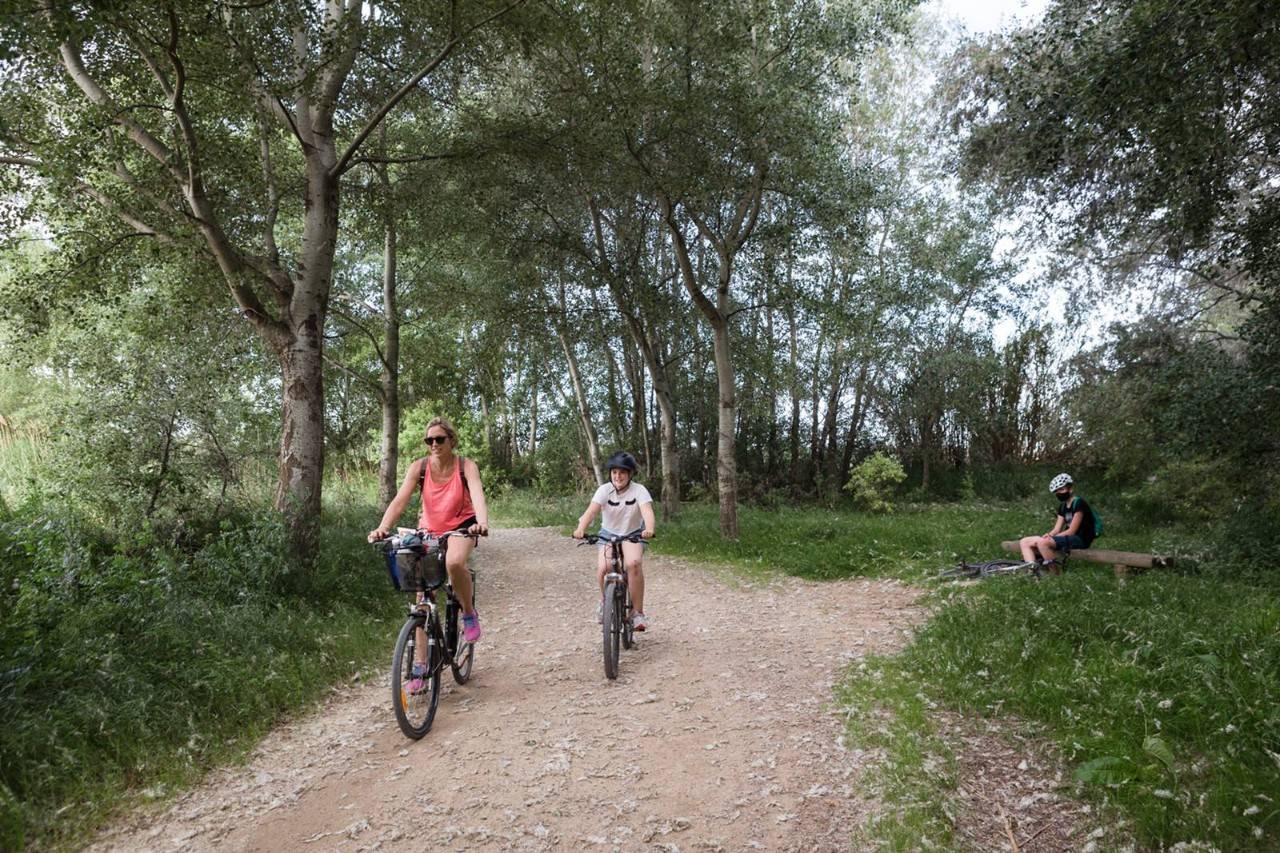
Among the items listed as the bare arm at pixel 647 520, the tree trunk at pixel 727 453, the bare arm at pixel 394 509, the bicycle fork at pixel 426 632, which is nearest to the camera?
the bicycle fork at pixel 426 632

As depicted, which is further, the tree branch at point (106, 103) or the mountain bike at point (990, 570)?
the mountain bike at point (990, 570)

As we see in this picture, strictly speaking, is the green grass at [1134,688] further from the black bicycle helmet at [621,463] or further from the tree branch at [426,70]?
the tree branch at [426,70]

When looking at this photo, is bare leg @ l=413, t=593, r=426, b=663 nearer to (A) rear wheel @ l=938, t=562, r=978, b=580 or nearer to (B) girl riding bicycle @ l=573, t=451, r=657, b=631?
(B) girl riding bicycle @ l=573, t=451, r=657, b=631

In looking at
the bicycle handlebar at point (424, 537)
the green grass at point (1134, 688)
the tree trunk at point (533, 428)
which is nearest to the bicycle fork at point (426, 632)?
the bicycle handlebar at point (424, 537)

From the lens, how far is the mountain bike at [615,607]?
5.88m

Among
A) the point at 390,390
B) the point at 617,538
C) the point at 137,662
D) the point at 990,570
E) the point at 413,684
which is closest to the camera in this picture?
the point at 413,684

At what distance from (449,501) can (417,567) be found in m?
0.63

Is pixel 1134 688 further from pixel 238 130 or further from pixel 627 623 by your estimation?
pixel 238 130

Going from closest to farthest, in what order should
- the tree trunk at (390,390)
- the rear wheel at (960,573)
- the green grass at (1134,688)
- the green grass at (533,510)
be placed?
the green grass at (1134,688), the rear wheel at (960,573), the tree trunk at (390,390), the green grass at (533,510)

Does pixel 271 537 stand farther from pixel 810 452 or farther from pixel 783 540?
pixel 810 452

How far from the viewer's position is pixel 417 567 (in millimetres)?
4996

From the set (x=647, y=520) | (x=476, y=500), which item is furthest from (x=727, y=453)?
(x=476, y=500)

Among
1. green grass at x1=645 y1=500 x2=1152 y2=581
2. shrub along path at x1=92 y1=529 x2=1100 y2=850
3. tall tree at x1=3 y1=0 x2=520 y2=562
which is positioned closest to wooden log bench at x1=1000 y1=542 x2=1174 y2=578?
green grass at x1=645 y1=500 x2=1152 y2=581

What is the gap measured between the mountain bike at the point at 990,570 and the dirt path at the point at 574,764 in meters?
2.26
